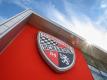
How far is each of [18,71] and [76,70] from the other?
2.63 metres

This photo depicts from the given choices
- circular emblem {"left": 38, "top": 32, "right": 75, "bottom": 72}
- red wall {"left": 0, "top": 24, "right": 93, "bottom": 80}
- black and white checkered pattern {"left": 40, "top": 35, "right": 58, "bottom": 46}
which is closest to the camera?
red wall {"left": 0, "top": 24, "right": 93, "bottom": 80}

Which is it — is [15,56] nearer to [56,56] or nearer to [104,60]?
[56,56]

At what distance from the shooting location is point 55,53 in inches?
225

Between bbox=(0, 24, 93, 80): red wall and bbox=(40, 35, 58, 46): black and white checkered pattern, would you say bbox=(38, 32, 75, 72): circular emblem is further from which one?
bbox=(0, 24, 93, 80): red wall

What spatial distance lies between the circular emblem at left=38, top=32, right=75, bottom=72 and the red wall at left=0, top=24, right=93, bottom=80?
17 centimetres

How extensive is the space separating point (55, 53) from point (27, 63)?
4.14 feet

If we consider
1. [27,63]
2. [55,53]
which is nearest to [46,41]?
[55,53]

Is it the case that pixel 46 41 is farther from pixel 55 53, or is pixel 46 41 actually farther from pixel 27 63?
pixel 27 63

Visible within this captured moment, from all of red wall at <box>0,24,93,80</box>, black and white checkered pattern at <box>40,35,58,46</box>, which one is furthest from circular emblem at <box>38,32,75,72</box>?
red wall at <box>0,24,93,80</box>

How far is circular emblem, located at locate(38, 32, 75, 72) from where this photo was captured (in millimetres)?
5258

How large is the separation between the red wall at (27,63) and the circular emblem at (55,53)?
0.17m

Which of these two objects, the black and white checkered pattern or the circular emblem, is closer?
the circular emblem

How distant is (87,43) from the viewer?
7.52 meters

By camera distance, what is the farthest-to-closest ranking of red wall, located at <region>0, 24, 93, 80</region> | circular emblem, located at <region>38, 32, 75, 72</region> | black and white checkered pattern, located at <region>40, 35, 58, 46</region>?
1. black and white checkered pattern, located at <region>40, 35, 58, 46</region>
2. circular emblem, located at <region>38, 32, 75, 72</region>
3. red wall, located at <region>0, 24, 93, 80</region>
